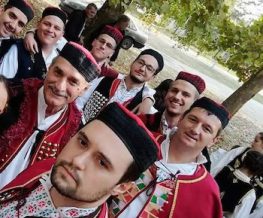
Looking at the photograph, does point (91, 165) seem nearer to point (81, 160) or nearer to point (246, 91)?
point (81, 160)

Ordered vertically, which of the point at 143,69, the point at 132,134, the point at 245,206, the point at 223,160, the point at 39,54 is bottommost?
the point at 245,206

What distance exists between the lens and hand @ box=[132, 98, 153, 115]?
4.02m

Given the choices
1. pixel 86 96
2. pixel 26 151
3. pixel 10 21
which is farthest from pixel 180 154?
pixel 10 21

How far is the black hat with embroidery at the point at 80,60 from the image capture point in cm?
292

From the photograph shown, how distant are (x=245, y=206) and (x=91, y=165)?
3083 mm

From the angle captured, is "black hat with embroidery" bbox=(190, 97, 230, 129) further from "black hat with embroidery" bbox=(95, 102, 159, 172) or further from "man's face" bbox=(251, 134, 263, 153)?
"man's face" bbox=(251, 134, 263, 153)

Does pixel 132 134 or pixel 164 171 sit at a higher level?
pixel 132 134

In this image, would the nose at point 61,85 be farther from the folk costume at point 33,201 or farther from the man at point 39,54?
the man at point 39,54

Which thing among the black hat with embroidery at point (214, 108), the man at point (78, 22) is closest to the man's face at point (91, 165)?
the black hat with embroidery at point (214, 108)

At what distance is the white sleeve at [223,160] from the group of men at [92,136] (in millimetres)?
1287

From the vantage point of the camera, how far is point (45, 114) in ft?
9.37

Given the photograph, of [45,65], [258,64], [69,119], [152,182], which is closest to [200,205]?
→ [152,182]

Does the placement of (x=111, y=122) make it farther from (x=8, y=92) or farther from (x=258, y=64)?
(x=258, y=64)

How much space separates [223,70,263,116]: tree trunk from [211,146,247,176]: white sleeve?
11.1 feet
